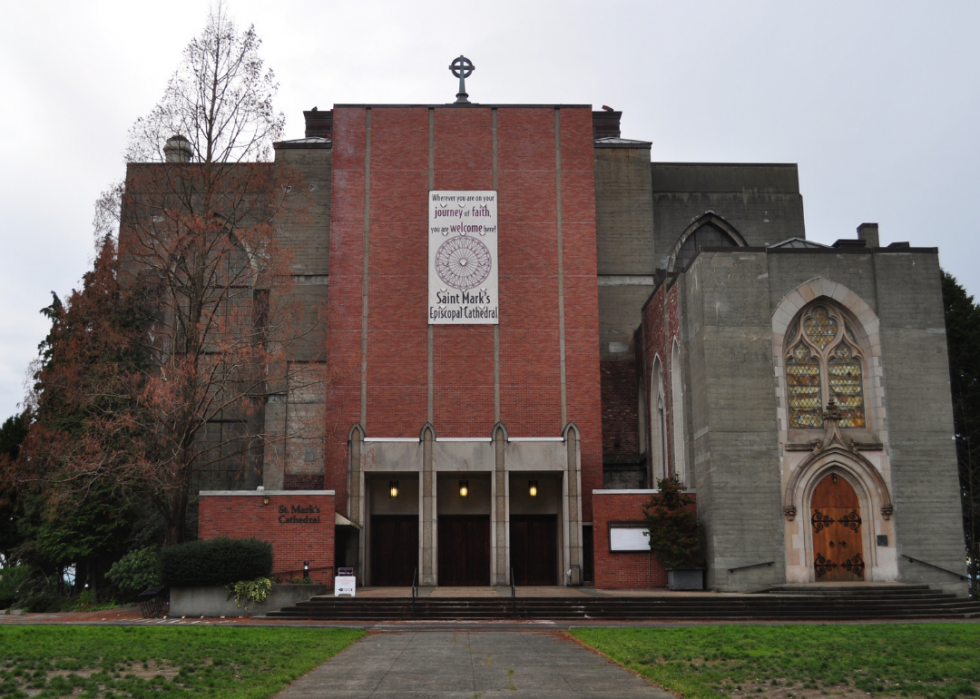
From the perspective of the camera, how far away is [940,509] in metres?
24.8

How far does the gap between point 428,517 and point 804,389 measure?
1137 centimetres

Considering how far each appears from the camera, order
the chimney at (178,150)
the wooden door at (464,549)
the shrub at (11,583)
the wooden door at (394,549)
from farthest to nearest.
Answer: the wooden door at (464,549)
the wooden door at (394,549)
the shrub at (11,583)
the chimney at (178,150)

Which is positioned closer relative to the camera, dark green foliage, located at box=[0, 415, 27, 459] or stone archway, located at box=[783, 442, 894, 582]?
stone archway, located at box=[783, 442, 894, 582]

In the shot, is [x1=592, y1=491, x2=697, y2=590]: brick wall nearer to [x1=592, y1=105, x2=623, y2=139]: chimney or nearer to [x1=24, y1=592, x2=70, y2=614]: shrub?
[x1=24, y1=592, x2=70, y2=614]: shrub

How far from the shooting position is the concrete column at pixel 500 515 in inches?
1108

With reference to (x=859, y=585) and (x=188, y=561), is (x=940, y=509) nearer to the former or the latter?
(x=859, y=585)

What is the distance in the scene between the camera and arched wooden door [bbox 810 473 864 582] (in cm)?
2480

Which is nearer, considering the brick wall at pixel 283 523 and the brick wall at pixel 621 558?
the brick wall at pixel 283 523

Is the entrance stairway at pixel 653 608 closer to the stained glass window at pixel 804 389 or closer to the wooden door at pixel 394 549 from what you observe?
the stained glass window at pixel 804 389

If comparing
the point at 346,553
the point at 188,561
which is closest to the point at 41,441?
the point at 188,561

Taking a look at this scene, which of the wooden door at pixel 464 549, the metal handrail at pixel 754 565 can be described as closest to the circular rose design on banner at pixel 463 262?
Result: the wooden door at pixel 464 549

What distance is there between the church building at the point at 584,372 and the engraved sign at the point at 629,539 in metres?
0.06

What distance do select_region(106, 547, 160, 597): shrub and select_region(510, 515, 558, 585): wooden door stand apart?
10.8 metres

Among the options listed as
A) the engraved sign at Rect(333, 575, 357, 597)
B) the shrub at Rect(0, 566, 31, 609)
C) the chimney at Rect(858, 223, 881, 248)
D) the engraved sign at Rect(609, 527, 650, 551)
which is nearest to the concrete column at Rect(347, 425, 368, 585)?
the engraved sign at Rect(333, 575, 357, 597)
